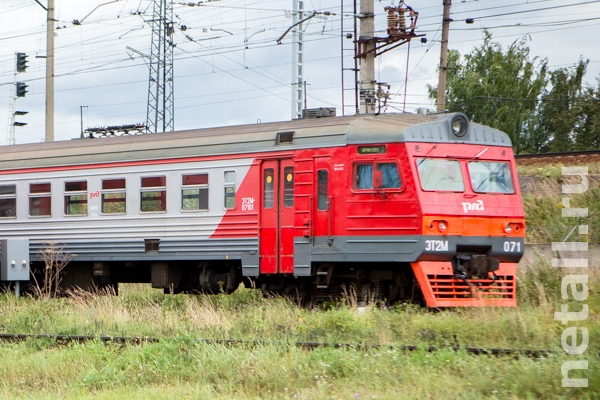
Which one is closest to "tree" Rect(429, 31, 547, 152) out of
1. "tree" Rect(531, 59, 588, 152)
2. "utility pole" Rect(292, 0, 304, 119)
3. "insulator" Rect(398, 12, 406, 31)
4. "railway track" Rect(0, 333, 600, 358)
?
"tree" Rect(531, 59, 588, 152)

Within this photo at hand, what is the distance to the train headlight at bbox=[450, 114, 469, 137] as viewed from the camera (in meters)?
15.2

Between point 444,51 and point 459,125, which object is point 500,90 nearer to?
point 444,51

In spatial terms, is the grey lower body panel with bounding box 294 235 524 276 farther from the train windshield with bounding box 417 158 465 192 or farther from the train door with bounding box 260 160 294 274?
the train windshield with bounding box 417 158 465 192

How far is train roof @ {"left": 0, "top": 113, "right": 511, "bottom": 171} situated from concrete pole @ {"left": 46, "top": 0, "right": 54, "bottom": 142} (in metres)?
5.50

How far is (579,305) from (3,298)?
1140cm

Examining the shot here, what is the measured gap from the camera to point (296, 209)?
15.9 meters

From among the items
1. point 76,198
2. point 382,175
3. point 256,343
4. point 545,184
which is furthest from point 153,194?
point 545,184

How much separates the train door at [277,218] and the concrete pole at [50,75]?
38.0ft

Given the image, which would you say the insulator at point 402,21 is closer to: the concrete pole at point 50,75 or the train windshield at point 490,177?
the train windshield at point 490,177

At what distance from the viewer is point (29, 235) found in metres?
19.7

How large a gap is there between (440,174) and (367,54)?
4.95 m

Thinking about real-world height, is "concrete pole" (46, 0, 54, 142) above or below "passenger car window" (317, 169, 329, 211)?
above

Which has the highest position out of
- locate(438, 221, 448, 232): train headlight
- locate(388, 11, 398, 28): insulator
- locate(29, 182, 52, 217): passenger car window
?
locate(388, 11, 398, 28): insulator

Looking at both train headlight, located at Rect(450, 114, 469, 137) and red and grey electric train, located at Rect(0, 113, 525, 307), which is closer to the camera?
red and grey electric train, located at Rect(0, 113, 525, 307)
